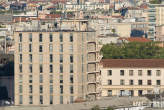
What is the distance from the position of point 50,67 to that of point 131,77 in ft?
52.1

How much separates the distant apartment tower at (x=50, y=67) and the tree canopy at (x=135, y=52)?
108 ft

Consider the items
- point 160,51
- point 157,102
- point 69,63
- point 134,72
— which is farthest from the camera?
point 160,51

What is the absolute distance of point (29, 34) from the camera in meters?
96.4

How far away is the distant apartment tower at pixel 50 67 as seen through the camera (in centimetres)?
9594

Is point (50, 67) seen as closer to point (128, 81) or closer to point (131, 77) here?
point (131, 77)

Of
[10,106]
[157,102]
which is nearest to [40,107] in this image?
[10,106]

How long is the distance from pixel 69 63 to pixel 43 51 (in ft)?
6.70

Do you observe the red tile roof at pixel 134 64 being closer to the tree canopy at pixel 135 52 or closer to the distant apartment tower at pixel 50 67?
the distant apartment tower at pixel 50 67

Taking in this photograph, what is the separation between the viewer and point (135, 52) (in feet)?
449

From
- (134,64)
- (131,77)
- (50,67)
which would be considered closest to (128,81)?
(131,77)

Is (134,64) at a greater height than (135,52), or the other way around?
(134,64)

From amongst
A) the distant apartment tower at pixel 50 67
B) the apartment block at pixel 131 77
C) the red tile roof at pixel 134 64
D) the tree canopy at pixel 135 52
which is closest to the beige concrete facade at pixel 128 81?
the apartment block at pixel 131 77

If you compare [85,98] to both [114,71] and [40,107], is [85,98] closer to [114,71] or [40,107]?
[40,107]

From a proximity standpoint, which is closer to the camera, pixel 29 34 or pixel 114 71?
pixel 29 34
